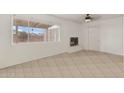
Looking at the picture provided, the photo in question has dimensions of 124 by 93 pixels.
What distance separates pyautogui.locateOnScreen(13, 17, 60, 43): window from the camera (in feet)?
11.3

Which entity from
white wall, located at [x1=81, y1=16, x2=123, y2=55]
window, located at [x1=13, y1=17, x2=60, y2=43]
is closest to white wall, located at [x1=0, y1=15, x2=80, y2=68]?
window, located at [x1=13, y1=17, x2=60, y2=43]

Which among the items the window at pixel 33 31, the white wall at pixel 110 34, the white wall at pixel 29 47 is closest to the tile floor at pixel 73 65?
the white wall at pixel 29 47

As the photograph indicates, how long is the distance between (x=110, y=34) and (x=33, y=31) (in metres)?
3.34

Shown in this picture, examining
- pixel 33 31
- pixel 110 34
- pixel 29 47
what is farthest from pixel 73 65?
→ pixel 110 34

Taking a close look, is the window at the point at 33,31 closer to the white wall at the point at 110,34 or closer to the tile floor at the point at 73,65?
the tile floor at the point at 73,65

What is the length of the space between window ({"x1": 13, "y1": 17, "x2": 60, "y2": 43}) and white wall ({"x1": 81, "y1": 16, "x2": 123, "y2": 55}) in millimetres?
1677

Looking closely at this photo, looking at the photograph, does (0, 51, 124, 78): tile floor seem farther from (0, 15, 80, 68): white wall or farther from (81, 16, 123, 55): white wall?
(81, 16, 123, 55): white wall

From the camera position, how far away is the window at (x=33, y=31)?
11.3 feet

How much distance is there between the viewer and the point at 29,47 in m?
3.75
